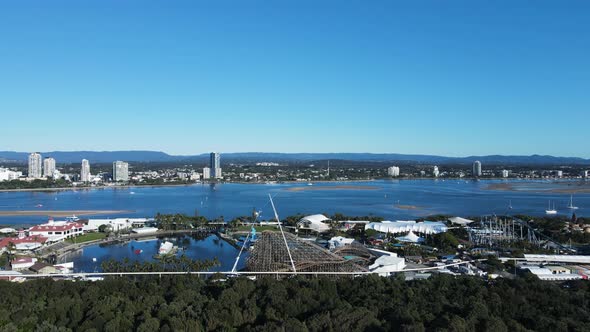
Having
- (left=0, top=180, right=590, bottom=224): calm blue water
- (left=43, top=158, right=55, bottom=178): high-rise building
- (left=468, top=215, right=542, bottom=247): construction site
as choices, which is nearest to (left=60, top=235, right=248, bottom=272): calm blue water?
(left=0, top=180, right=590, bottom=224): calm blue water

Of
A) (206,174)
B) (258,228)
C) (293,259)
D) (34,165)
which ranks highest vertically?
(34,165)

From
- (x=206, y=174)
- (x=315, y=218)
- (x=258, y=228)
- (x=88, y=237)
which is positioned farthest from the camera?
(x=206, y=174)

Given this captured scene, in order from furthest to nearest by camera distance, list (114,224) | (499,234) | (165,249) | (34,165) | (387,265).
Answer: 1. (34,165)
2. (114,224)
3. (499,234)
4. (165,249)
5. (387,265)

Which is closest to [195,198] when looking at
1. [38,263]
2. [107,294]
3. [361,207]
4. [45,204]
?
[45,204]

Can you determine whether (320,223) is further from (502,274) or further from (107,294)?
(107,294)

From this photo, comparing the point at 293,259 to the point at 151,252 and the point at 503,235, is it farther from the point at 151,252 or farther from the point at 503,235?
the point at 503,235

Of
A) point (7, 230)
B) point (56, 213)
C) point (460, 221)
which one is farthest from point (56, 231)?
point (460, 221)

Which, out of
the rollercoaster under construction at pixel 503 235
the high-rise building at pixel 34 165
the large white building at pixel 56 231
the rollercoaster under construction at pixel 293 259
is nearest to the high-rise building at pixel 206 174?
the high-rise building at pixel 34 165
